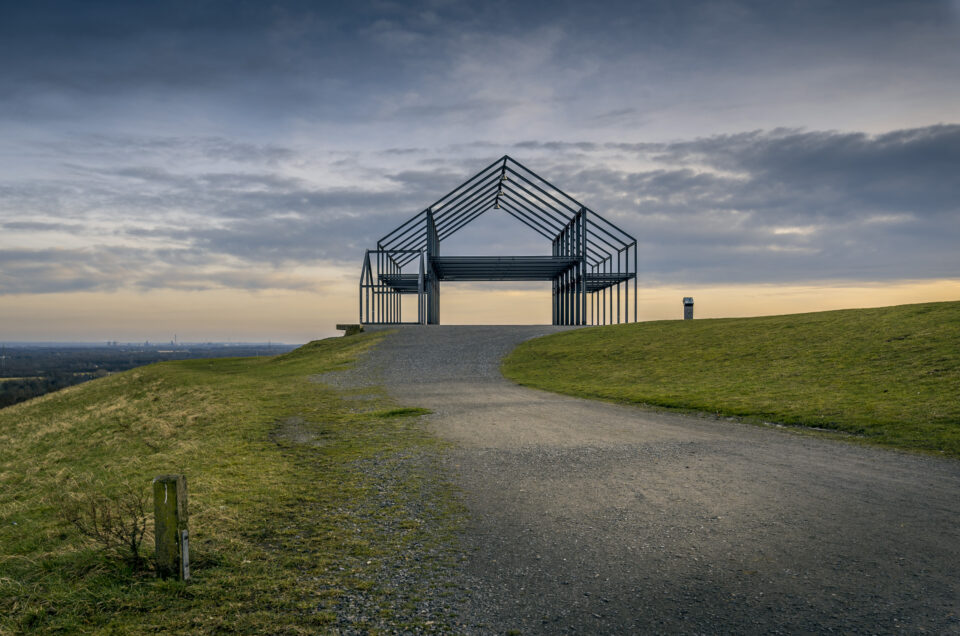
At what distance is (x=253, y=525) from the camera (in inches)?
230

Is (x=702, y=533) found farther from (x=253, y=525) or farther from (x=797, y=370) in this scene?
(x=797, y=370)

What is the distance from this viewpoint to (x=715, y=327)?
26250mm

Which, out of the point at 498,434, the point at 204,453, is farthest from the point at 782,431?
the point at 204,453

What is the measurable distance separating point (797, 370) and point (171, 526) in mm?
17049

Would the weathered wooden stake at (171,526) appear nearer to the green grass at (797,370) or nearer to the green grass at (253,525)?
the green grass at (253,525)

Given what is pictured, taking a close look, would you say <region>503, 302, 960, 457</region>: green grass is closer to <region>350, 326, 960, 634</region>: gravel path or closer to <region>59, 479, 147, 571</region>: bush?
<region>350, 326, 960, 634</region>: gravel path

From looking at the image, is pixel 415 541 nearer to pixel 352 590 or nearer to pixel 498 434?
pixel 352 590

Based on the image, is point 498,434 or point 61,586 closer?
point 61,586

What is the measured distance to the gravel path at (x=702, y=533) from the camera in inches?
158

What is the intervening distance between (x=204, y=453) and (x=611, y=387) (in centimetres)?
1201

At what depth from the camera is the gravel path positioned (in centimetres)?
401

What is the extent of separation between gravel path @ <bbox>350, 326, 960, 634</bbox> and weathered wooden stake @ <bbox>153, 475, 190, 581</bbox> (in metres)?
2.30

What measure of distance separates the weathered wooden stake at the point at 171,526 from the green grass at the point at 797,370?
1065 centimetres

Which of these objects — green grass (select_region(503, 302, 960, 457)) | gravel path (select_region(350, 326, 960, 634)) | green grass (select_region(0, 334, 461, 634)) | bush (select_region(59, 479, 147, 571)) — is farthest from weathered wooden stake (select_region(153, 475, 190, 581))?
green grass (select_region(503, 302, 960, 457))
